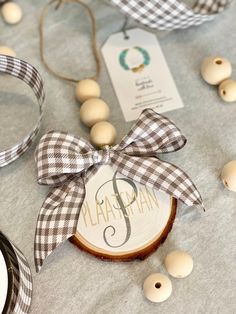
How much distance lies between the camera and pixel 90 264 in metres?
0.53

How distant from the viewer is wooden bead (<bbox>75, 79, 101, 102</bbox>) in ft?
1.95

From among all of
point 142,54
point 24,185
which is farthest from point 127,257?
point 142,54

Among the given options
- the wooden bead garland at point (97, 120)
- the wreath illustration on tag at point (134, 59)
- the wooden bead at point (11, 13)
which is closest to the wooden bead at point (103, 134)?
the wooden bead garland at point (97, 120)

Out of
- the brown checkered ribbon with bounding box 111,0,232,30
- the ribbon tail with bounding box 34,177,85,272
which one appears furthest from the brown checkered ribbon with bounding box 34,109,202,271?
the brown checkered ribbon with bounding box 111,0,232,30

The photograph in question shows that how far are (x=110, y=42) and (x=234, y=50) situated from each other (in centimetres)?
16

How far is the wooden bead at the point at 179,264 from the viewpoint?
0.51 m

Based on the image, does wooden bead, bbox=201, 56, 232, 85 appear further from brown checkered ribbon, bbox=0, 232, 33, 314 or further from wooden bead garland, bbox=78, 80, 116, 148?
brown checkered ribbon, bbox=0, 232, 33, 314

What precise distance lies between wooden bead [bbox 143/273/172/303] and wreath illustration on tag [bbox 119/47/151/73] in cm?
26

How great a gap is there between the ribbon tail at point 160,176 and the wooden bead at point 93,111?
2.5 inches

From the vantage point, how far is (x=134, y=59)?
63cm

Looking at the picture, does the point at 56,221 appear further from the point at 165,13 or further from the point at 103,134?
the point at 165,13

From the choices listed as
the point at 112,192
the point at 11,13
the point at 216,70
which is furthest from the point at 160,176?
the point at 11,13

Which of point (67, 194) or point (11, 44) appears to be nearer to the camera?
point (67, 194)

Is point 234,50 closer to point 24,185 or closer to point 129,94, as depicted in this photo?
point 129,94
